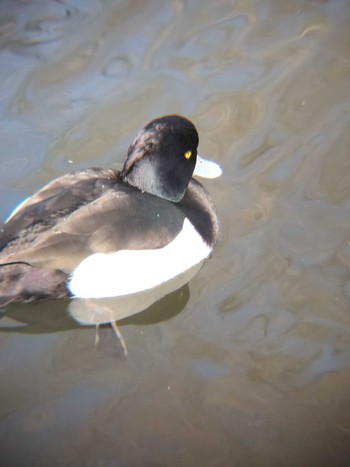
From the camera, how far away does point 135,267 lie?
294 centimetres

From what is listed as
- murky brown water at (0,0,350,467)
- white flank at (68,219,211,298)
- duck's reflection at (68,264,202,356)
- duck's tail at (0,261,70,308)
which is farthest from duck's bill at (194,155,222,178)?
duck's tail at (0,261,70,308)

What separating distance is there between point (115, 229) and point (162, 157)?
1.68ft

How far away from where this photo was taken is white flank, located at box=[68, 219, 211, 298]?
2854mm

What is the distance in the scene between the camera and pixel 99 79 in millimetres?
4445

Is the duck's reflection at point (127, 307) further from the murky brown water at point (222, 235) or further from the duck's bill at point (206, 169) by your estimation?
the duck's bill at point (206, 169)

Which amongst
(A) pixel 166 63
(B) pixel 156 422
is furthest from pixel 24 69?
(B) pixel 156 422

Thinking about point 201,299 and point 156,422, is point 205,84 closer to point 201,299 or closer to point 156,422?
point 201,299

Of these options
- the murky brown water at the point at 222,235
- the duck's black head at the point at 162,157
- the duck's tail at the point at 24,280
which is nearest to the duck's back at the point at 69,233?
the duck's tail at the point at 24,280

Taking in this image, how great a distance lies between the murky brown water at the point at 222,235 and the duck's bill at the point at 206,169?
155mm

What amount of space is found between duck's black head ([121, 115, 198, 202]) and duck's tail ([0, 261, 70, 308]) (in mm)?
648

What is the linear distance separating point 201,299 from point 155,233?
17.3 inches

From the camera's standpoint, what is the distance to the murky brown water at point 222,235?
254 cm

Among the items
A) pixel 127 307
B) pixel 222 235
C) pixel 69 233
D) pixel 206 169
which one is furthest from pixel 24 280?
pixel 206 169

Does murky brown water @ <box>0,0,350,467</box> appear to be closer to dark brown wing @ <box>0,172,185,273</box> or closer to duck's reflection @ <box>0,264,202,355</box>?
duck's reflection @ <box>0,264,202,355</box>
